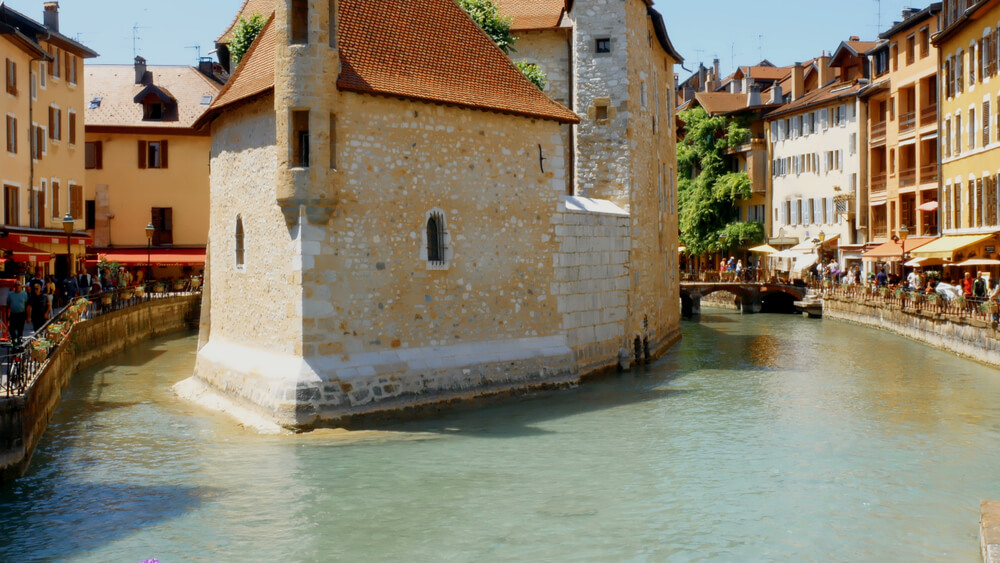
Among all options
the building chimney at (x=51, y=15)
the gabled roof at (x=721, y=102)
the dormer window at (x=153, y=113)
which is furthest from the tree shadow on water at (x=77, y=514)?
the gabled roof at (x=721, y=102)

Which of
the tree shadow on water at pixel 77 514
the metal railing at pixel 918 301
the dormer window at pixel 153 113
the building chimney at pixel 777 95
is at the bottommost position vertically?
the tree shadow on water at pixel 77 514

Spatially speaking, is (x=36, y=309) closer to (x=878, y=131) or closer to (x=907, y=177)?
(x=907, y=177)

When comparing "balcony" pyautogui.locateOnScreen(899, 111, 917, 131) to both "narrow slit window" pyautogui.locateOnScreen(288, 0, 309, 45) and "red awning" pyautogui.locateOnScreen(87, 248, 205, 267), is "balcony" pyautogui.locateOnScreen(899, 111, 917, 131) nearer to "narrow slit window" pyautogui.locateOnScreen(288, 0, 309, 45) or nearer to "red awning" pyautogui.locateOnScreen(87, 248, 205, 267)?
"red awning" pyautogui.locateOnScreen(87, 248, 205, 267)

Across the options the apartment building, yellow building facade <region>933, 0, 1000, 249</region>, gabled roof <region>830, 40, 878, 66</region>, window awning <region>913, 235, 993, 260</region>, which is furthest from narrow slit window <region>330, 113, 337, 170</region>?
gabled roof <region>830, 40, 878, 66</region>

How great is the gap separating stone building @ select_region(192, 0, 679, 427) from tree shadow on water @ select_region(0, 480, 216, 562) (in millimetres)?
3666

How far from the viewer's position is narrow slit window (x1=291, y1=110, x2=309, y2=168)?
19.0 m

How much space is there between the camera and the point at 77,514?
1409 centimetres

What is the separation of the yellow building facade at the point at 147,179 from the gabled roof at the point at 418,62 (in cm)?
2672

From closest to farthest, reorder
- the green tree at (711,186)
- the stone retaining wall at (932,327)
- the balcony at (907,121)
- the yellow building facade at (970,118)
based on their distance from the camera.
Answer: the stone retaining wall at (932,327) → the yellow building facade at (970,118) → the balcony at (907,121) → the green tree at (711,186)

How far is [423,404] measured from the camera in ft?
66.4

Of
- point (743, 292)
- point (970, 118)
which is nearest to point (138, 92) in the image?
point (743, 292)

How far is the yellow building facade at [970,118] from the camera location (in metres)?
33.6

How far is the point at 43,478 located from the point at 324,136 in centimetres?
722

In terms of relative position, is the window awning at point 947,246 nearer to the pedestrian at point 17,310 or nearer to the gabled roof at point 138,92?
the pedestrian at point 17,310
